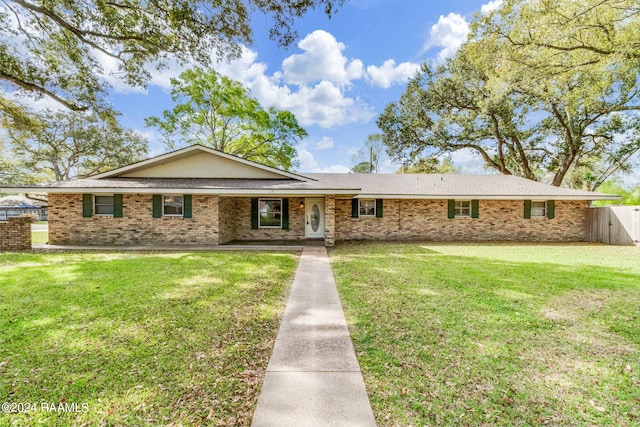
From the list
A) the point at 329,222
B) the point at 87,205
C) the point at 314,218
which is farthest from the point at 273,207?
the point at 87,205

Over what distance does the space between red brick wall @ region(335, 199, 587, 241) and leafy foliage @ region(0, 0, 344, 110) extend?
7.63m

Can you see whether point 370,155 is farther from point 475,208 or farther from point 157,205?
point 157,205

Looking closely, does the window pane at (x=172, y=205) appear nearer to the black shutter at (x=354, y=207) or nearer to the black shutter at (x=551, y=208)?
the black shutter at (x=354, y=207)

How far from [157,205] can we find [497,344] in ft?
37.5

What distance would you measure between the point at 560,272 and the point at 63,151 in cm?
3649

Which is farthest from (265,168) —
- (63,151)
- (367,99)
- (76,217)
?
(63,151)

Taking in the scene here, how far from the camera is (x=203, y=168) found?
12180 millimetres

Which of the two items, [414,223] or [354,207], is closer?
[354,207]

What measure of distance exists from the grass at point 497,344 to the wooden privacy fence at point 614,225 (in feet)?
23.1

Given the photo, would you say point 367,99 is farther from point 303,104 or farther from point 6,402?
point 6,402

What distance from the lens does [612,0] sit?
8.45 meters

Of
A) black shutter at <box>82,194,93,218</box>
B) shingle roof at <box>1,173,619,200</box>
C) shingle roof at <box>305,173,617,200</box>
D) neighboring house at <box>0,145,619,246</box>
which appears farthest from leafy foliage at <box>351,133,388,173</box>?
Result: black shutter at <box>82,194,93,218</box>

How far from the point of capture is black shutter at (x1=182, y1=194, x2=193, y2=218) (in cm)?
1080

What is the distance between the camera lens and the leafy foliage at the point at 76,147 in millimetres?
24891
